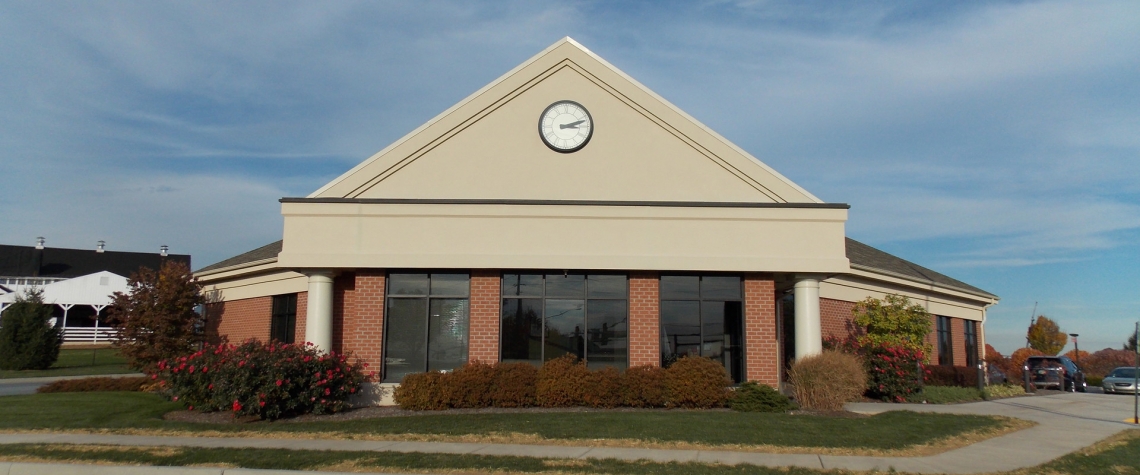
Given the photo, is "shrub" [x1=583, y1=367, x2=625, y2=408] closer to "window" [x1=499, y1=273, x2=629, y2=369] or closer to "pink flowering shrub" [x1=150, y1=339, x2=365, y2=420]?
"window" [x1=499, y1=273, x2=629, y2=369]

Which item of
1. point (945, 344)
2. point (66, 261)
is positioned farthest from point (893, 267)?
point (66, 261)

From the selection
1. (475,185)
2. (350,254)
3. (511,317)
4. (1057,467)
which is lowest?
(1057,467)

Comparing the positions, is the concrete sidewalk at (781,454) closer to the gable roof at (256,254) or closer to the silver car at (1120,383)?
the gable roof at (256,254)

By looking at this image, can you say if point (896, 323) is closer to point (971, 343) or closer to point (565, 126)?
point (971, 343)

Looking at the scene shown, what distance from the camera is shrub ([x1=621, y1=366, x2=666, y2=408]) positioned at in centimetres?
1554

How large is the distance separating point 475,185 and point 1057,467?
11300 mm

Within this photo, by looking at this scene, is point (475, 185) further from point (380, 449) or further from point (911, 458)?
point (911, 458)

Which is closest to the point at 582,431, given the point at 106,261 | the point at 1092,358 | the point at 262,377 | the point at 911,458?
the point at 911,458

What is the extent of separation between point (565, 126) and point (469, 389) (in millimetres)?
5797

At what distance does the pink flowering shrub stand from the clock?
616 centimetres

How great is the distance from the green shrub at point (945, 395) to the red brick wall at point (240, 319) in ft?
52.4

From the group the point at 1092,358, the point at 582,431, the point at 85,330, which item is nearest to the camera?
the point at 582,431

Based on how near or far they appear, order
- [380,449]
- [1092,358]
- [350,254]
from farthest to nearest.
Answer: [1092,358] < [350,254] < [380,449]

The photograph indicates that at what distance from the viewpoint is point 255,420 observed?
46.3 ft
